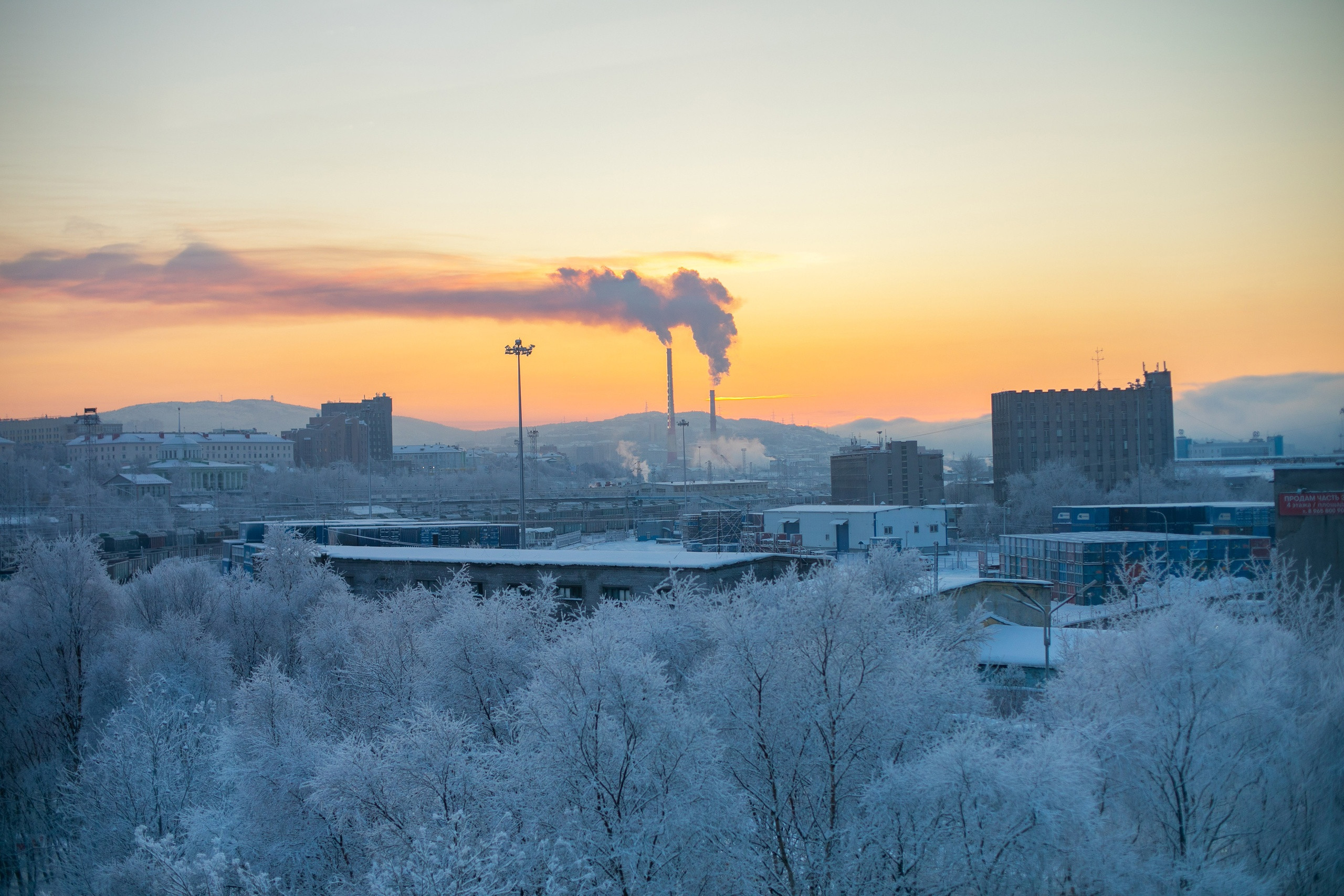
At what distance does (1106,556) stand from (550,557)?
53.7ft

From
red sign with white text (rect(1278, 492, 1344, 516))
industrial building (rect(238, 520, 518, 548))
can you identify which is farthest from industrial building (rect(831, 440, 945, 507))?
red sign with white text (rect(1278, 492, 1344, 516))

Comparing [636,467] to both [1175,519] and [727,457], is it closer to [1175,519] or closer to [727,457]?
[727,457]

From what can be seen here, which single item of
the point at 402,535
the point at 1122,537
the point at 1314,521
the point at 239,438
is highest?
the point at 239,438

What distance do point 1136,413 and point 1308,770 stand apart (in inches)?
2406

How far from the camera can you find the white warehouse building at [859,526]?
36375 millimetres

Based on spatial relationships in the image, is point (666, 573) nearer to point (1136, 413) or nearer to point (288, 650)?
point (288, 650)

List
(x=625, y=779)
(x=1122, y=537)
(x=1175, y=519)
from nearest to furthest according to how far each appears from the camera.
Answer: (x=625, y=779) < (x=1122, y=537) < (x=1175, y=519)

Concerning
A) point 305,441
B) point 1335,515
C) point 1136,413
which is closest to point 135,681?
point 1335,515

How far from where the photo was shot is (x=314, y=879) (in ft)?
35.8

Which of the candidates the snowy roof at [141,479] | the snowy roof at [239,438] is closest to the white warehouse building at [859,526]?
the snowy roof at [141,479]

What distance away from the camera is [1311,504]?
20844 mm

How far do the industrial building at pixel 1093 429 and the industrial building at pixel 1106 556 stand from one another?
116 ft

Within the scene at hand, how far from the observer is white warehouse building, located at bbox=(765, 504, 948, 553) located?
36375mm

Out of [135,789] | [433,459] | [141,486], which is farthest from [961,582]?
[433,459]
